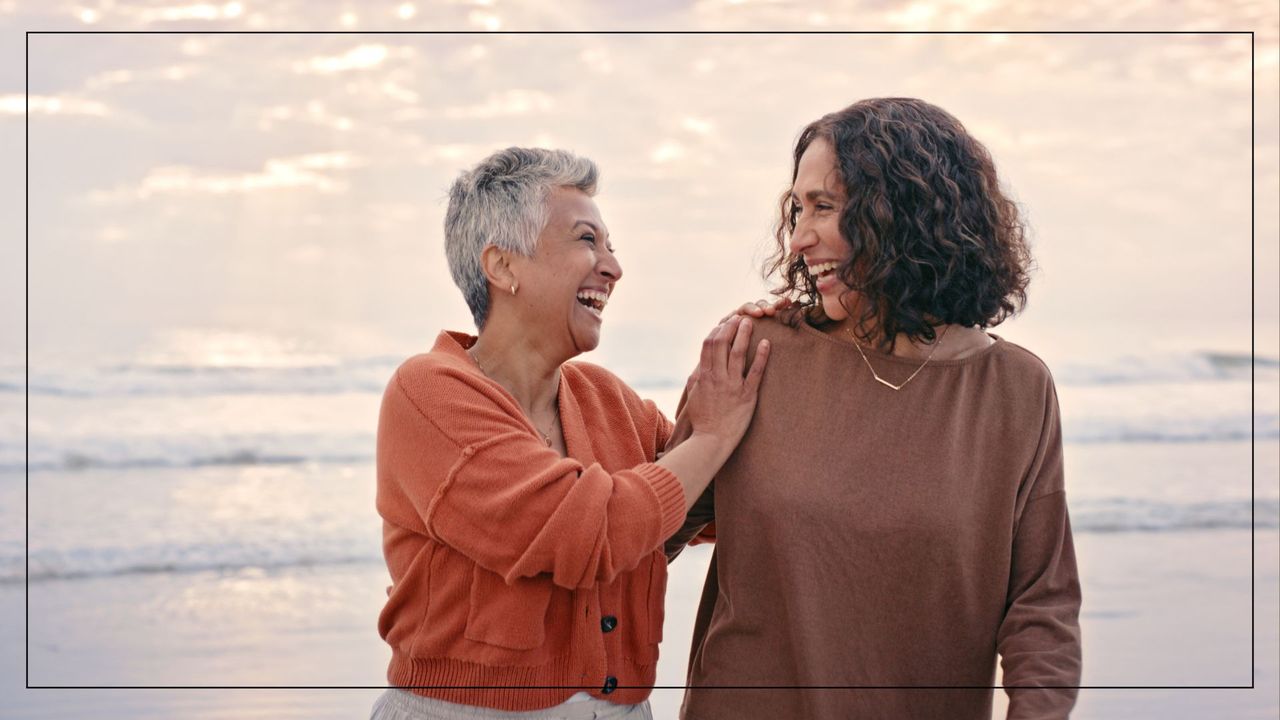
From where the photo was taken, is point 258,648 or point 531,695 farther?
point 258,648

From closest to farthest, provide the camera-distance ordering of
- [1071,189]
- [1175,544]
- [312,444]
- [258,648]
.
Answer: [258,648] < [1175,544] < [312,444] < [1071,189]

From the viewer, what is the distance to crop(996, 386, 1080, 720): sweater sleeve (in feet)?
5.97

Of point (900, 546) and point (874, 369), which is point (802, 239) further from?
point (900, 546)

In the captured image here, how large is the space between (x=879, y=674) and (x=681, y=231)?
731cm

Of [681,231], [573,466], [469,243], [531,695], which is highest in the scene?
[681,231]

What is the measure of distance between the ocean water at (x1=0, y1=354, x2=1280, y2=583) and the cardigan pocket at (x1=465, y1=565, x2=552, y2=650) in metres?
4.78

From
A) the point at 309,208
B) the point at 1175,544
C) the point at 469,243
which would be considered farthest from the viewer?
the point at 309,208

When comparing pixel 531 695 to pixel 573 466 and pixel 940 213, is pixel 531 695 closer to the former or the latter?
pixel 573 466

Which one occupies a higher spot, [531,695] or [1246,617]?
[531,695]

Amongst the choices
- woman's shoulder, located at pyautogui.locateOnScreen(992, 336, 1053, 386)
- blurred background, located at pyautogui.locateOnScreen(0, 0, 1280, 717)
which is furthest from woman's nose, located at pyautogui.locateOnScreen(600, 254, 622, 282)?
blurred background, located at pyautogui.locateOnScreen(0, 0, 1280, 717)

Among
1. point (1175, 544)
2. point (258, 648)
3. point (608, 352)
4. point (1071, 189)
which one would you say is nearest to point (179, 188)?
point (608, 352)

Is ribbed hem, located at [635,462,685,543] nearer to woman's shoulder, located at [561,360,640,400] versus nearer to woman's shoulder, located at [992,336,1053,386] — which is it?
woman's shoulder, located at [561,360,640,400]

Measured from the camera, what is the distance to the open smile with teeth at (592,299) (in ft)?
6.97

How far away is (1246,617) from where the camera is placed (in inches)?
206
